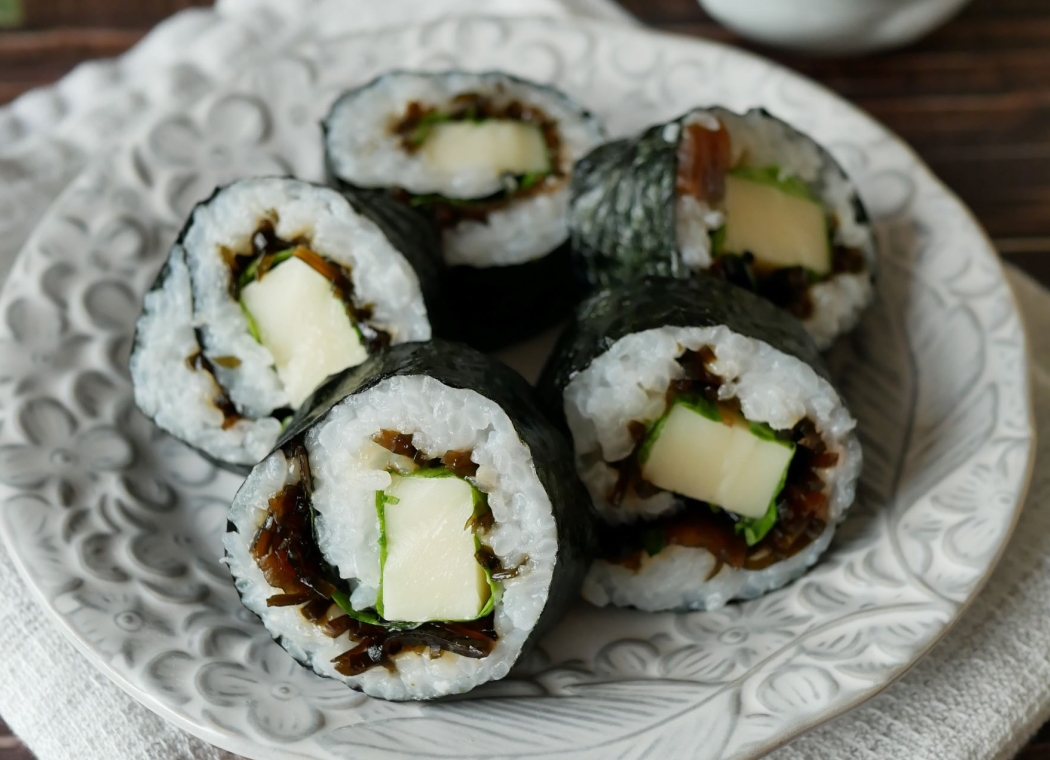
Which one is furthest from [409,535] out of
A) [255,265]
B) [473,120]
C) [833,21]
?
[833,21]

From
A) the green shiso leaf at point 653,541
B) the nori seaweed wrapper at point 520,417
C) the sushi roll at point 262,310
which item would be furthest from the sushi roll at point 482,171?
the green shiso leaf at point 653,541

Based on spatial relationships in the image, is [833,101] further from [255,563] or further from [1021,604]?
[255,563]

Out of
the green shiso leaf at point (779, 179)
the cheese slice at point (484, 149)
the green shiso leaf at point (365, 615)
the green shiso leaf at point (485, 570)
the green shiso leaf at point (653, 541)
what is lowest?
the green shiso leaf at point (653, 541)

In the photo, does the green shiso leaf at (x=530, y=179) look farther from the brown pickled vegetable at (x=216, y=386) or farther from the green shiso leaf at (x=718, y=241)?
the brown pickled vegetable at (x=216, y=386)

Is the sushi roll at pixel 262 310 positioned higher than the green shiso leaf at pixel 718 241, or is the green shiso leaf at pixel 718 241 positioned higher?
the green shiso leaf at pixel 718 241

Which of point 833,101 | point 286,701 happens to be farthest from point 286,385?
point 833,101

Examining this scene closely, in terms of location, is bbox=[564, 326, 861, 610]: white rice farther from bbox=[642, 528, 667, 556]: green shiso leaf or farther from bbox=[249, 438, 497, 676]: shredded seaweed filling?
bbox=[249, 438, 497, 676]: shredded seaweed filling

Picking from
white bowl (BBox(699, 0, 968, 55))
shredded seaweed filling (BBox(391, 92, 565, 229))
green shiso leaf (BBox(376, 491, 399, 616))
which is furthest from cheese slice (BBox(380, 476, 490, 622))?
white bowl (BBox(699, 0, 968, 55))
